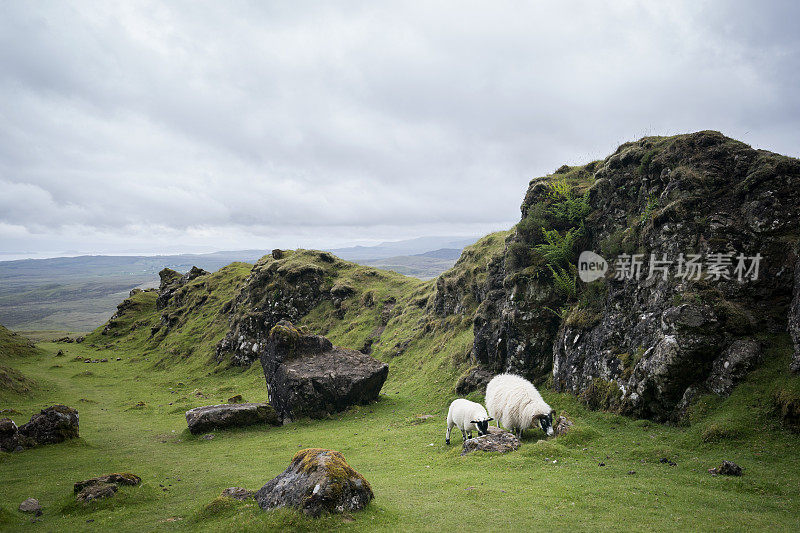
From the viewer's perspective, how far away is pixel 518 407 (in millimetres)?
19156

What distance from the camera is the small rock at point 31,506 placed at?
487 inches

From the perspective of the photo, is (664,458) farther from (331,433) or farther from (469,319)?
(469,319)

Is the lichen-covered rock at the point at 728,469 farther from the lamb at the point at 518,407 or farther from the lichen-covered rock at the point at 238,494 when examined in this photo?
the lichen-covered rock at the point at 238,494

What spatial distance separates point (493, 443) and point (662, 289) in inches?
464

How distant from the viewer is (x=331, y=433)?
83.4 ft

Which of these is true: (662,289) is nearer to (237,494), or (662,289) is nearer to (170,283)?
(237,494)

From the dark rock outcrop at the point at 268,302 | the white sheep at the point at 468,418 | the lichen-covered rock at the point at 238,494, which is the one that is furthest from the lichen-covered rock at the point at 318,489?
the dark rock outcrop at the point at 268,302

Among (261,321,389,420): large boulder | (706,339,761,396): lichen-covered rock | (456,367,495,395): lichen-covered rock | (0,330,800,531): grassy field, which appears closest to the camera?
(0,330,800,531): grassy field

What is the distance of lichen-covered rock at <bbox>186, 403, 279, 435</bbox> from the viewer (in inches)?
1023

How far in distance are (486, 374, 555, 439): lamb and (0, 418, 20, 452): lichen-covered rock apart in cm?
2596

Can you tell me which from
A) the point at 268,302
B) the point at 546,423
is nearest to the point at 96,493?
the point at 546,423

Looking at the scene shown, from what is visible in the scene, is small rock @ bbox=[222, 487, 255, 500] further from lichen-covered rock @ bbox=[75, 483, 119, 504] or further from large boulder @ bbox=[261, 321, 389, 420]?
large boulder @ bbox=[261, 321, 389, 420]

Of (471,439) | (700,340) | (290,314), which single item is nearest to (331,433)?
(471,439)

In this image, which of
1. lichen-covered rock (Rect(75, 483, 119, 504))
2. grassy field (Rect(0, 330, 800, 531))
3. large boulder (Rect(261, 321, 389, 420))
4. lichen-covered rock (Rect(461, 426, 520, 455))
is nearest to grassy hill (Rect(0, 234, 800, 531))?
grassy field (Rect(0, 330, 800, 531))
